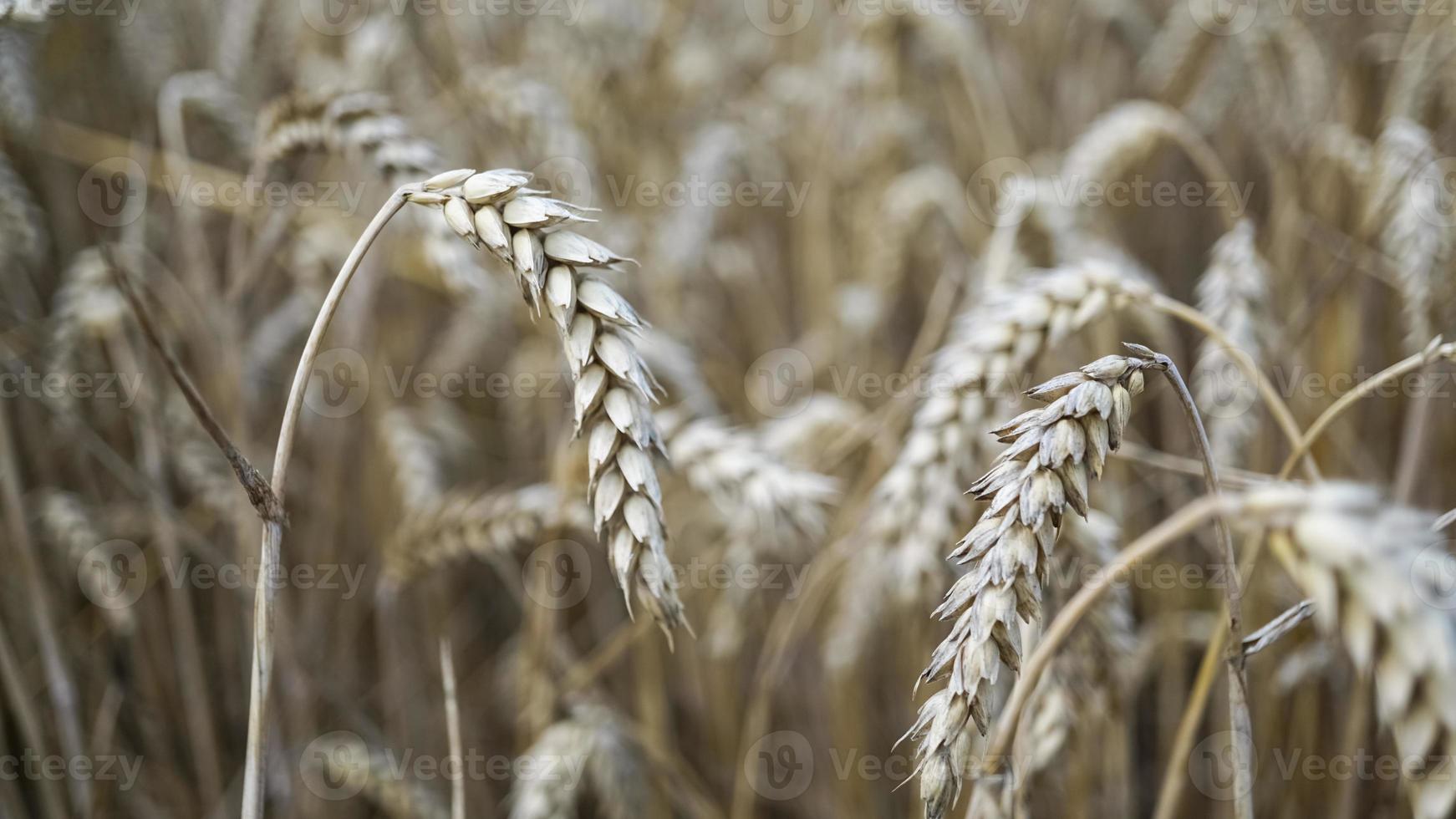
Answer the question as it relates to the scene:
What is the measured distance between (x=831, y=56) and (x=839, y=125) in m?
0.27

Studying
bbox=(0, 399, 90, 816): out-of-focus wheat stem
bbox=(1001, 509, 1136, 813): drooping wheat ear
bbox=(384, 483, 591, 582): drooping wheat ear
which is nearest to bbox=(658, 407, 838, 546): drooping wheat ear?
bbox=(384, 483, 591, 582): drooping wheat ear

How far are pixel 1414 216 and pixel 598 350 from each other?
117 cm

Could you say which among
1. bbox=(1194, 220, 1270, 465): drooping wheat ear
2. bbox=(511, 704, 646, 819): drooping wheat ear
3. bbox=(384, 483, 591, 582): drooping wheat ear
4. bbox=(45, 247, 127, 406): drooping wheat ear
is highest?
bbox=(45, 247, 127, 406): drooping wheat ear

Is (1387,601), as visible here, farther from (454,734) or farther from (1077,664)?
(454,734)

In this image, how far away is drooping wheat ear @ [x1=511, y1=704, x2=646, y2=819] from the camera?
1130 mm

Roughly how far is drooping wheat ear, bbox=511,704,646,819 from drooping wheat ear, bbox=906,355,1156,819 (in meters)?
0.69

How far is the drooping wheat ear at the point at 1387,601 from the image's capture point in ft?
1.29

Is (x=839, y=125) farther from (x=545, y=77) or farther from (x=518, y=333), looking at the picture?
(x=518, y=333)

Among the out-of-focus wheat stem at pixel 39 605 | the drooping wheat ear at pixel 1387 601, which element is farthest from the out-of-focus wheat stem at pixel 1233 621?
the out-of-focus wheat stem at pixel 39 605

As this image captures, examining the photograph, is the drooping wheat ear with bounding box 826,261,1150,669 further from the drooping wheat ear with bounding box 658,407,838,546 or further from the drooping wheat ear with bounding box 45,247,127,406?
the drooping wheat ear with bounding box 45,247,127,406

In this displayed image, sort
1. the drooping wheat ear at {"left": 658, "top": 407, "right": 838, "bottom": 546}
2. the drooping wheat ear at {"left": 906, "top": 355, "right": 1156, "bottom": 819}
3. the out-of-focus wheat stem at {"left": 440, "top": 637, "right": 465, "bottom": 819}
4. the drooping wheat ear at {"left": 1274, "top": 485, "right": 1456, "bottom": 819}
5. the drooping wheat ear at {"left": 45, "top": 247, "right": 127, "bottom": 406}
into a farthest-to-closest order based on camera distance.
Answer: the drooping wheat ear at {"left": 45, "top": 247, "right": 127, "bottom": 406}
the drooping wheat ear at {"left": 658, "top": 407, "right": 838, "bottom": 546}
the out-of-focus wheat stem at {"left": 440, "top": 637, "right": 465, "bottom": 819}
the drooping wheat ear at {"left": 906, "top": 355, "right": 1156, "bottom": 819}
the drooping wheat ear at {"left": 1274, "top": 485, "right": 1456, "bottom": 819}

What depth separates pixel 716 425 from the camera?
148 centimetres

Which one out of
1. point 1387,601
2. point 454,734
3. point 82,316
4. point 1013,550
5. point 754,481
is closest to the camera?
point 1387,601

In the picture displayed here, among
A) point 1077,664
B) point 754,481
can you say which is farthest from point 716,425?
point 1077,664
